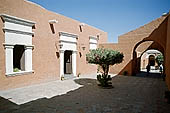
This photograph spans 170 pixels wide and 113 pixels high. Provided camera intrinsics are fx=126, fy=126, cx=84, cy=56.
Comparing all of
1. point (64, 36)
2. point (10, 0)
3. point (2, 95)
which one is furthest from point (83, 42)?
point (2, 95)

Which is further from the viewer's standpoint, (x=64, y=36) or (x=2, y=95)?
(x=64, y=36)

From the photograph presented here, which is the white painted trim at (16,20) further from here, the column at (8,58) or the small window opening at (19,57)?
the small window opening at (19,57)

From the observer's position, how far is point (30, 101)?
208 inches

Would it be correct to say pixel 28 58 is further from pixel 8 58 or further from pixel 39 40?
pixel 39 40

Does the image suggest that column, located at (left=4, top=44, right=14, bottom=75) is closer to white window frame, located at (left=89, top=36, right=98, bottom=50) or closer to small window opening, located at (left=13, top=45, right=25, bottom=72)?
small window opening, located at (left=13, top=45, right=25, bottom=72)

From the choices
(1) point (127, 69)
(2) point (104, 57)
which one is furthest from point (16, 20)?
(1) point (127, 69)

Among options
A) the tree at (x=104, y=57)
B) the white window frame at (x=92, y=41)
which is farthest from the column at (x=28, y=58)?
the white window frame at (x=92, y=41)

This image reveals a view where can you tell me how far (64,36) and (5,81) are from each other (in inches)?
Result: 215

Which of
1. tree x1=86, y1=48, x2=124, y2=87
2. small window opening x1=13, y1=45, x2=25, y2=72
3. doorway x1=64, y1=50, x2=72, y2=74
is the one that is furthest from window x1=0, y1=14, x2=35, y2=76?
doorway x1=64, y1=50, x2=72, y2=74

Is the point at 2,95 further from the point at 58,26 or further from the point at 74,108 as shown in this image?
the point at 58,26

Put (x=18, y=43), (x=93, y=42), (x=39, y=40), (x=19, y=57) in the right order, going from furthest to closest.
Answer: (x=93, y=42) < (x=39, y=40) < (x=19, y=57) < (x=18, y=43)

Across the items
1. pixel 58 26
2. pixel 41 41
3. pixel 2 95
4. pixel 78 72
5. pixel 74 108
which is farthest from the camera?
pixel 78 72

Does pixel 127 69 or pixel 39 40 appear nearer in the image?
pixel 39 40

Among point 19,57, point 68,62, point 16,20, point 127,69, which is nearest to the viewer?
point 16,20
